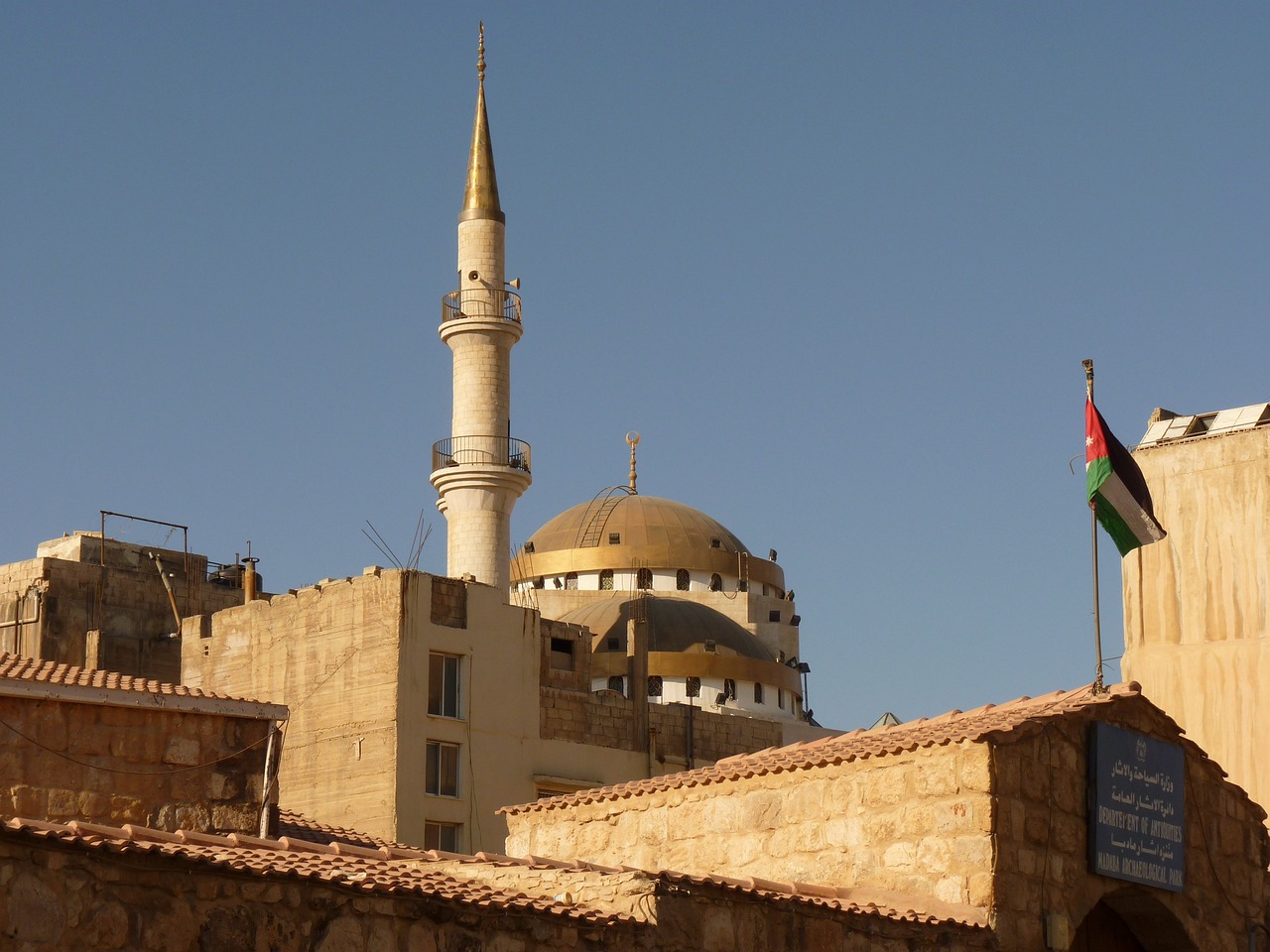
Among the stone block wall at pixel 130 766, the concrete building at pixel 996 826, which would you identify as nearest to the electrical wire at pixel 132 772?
the stone block wall at pixel 130 766

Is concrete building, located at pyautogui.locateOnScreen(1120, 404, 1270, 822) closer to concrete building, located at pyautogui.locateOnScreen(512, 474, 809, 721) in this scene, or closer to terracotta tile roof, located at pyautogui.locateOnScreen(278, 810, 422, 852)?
terracotta tile roof, located at pyautogui.locateOnScreen(278, 810, 422, 852)

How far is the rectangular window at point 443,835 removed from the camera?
3438 centimetres

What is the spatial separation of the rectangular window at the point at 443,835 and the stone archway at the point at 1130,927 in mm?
22369

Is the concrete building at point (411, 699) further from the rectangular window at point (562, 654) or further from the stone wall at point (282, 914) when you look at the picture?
the stone wall at point (282, 914)

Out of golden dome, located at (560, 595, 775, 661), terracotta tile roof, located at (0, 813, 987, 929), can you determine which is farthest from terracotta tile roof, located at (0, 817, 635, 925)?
golden dome, located at (560, 595, 775, 661)

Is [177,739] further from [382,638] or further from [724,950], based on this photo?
[382,638]

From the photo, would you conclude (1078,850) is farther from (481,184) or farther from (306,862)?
(481,184)

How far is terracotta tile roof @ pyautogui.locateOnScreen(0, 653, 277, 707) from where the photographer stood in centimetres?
1415

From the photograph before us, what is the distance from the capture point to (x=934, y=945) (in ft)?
36.5

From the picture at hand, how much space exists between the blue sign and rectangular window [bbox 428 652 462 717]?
23703 mm

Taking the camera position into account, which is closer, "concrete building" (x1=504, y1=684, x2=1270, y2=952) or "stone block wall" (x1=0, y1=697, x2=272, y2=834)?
"concrete building" (x1=504, y1=684, x2=1270, y2=952)

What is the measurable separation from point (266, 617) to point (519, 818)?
23.1m

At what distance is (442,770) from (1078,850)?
24.1 m

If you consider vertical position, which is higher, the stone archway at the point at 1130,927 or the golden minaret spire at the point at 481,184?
the golden minaret spire at the point at 481,184
